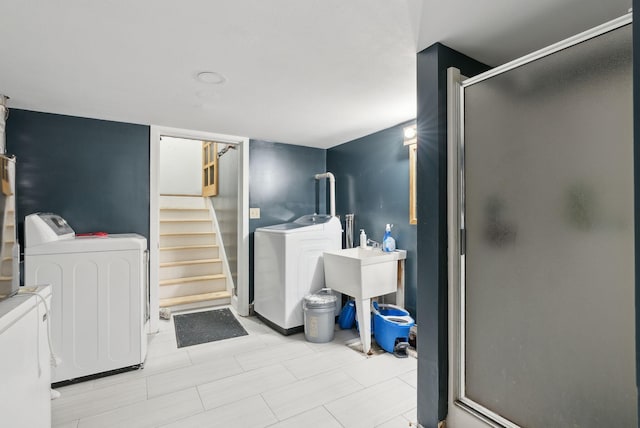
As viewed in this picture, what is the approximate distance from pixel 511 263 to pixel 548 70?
796 mm

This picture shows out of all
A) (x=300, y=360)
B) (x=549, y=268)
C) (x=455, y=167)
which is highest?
(x=455, y=167)

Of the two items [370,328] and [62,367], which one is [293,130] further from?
[62,367]

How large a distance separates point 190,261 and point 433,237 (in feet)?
11.5

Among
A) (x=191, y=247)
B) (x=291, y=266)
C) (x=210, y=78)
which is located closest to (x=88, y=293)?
(x=291, y=266)

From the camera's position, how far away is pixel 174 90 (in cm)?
204

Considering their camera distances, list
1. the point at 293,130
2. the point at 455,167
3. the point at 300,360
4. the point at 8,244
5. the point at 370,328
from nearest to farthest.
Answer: the point at 8,244 → the point at 455,167 → the point at 300,360 → the point at 370,328 → the point at 293,130

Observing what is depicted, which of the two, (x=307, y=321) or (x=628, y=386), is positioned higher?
(x=628, y=386)

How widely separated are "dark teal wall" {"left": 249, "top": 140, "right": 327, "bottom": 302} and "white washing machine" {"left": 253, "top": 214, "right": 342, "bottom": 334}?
38cm

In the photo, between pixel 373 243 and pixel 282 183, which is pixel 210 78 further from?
pixel 373 243

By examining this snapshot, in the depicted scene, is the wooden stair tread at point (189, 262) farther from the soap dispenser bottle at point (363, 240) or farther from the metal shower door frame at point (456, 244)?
the metal shower door frame at point (456, 244)

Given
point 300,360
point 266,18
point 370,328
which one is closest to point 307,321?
point 300,360

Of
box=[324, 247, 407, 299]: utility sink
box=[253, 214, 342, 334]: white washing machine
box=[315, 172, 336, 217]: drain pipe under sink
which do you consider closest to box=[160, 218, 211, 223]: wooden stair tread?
box=[253, 214, 342, 334]: white washing machine

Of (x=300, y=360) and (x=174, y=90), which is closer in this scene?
(x=174, y=90)

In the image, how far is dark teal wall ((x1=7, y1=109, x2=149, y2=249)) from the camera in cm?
237
